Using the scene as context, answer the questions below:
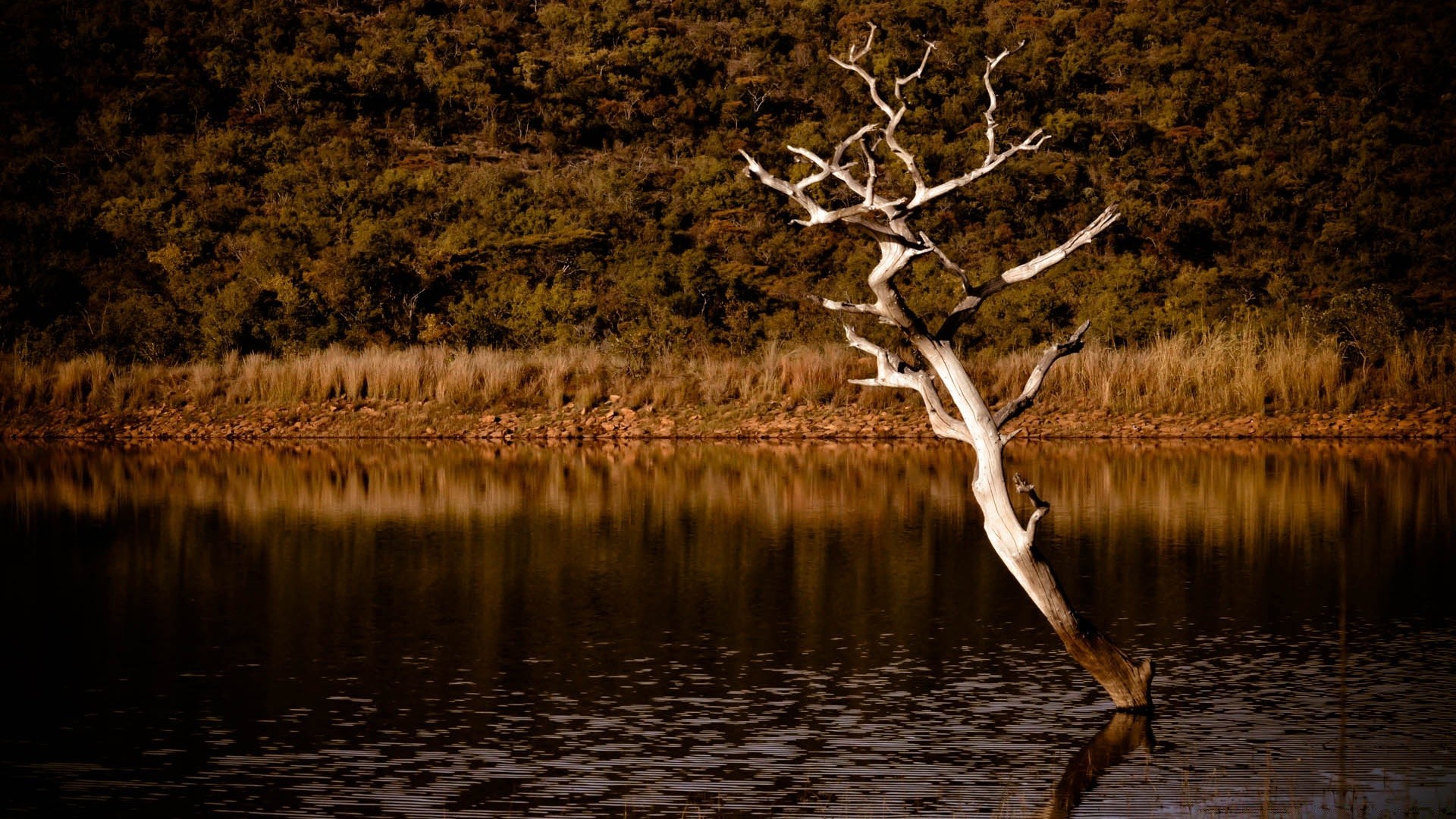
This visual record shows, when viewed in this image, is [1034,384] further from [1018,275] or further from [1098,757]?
[1098,757]

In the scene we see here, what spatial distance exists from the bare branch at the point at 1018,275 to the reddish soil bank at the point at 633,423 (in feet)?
73.1

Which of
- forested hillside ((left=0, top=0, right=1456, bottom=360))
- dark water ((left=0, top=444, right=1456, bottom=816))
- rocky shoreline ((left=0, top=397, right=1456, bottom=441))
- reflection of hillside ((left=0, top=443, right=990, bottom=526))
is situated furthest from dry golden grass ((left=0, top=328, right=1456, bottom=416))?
dark water ((left=0, top=444, right=1456, bottom=816))

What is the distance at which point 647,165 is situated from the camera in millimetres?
61125

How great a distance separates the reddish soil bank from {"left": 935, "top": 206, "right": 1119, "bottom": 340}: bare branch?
22278mm

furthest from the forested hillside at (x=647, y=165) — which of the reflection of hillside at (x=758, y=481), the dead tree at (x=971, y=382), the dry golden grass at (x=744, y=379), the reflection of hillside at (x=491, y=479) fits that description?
the dead tree at (x=971, y=382)

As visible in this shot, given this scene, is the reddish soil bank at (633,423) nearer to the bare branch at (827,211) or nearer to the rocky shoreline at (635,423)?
the rocky shoreline at (635,423)

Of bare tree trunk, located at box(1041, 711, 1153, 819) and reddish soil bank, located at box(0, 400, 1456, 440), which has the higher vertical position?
reddish soil bank, located at box(0, 400, 1456, 440)

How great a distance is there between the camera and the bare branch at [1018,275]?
11156 millimetres

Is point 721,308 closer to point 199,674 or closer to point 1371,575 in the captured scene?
point 1371,575

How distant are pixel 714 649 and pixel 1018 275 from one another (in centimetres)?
456

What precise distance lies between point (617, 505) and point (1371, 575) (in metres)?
9.97

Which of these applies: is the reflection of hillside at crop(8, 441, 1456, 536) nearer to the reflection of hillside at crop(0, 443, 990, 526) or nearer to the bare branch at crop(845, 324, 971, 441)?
the reflection of hillside at crop(0, 443, 990, 526)

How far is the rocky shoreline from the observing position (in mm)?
33938

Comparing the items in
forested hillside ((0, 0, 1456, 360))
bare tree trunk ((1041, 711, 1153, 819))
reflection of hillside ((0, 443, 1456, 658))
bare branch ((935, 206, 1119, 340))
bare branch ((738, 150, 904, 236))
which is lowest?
bare tree trunk ((1041, 711, 1153, 819))
